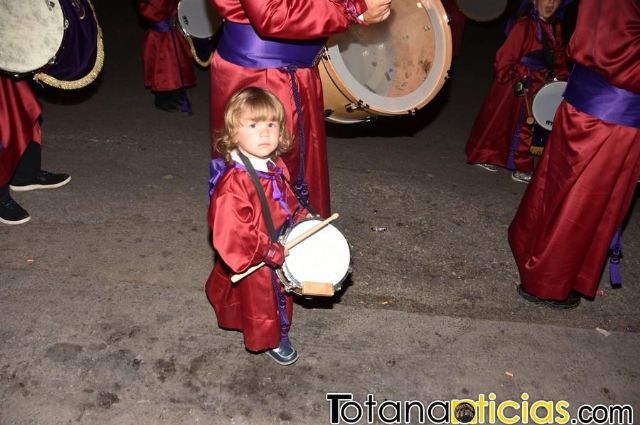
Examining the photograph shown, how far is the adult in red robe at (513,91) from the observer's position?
447cm

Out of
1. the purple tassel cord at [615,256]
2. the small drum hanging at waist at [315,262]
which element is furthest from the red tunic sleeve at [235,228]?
the purple tassel cord at [615,256]

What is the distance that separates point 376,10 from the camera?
2527 mm

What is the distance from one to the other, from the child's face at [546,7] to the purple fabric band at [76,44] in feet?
Answer: 10.6

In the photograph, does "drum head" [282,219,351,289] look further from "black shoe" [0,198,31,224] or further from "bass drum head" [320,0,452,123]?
"black shoe" [0,198,31,224]

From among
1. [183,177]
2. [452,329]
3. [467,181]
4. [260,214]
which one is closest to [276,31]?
[260,214]

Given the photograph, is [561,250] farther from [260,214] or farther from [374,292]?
[260,214]

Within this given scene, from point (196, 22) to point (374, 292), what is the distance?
3.19 metres

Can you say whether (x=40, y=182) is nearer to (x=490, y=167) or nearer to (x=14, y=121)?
(x=14, y=121)

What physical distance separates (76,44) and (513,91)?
3.31 metres

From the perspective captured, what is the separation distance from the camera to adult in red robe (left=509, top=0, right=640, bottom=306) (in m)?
2.64

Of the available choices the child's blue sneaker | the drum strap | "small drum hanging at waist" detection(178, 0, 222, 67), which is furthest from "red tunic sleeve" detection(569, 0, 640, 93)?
"small drum hanging at waist" detection(178, 0, 222, 67)

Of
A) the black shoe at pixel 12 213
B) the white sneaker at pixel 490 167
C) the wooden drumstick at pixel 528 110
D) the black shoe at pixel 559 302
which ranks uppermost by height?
the wooden drumstick at pixel 528 110

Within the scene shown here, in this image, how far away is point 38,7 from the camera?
3.18m

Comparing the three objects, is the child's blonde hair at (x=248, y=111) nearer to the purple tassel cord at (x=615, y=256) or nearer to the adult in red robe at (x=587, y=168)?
the adult in red robe at (x=587, y=168)
